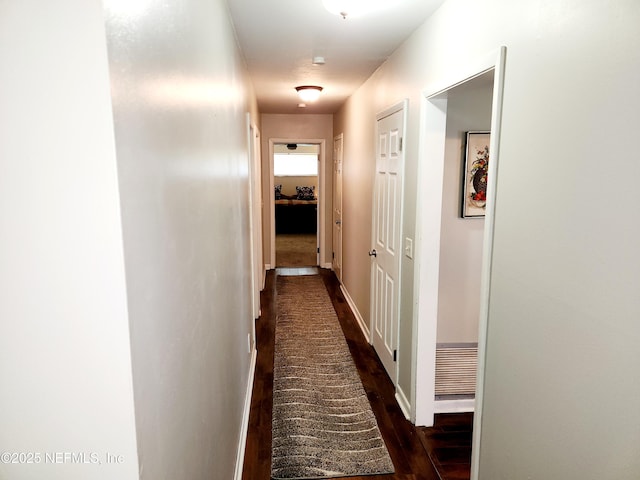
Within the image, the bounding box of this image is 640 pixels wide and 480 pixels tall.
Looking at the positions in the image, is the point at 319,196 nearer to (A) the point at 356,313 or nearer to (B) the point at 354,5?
(A) the point at 356,313

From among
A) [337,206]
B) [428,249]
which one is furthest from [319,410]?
[337,206]

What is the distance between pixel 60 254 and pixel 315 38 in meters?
2.44

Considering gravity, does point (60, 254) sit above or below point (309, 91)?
below

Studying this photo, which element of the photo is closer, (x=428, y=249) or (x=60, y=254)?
(x=60, y=254)

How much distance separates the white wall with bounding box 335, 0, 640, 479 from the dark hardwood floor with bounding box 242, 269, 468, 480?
2.30 feet

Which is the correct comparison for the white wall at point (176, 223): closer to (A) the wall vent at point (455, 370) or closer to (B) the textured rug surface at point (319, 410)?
(B) the textured rug surface at point (319, 410)

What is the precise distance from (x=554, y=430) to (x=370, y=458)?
1347mm

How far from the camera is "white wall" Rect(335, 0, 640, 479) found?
3.34 feet

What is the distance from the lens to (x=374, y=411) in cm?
287

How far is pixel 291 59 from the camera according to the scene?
321cm

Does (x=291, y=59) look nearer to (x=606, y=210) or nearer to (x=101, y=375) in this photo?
(x=606, y=210)

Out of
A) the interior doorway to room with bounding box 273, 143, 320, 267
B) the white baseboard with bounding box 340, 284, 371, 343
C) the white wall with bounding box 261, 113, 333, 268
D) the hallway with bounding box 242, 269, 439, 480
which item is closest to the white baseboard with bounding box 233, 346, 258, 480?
the hallway with bounding box 242, 269, 439, 480

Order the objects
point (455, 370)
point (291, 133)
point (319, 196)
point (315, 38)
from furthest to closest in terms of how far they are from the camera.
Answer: point (319, 196) < point (291, 133) < point (455, 370) < point (315, 38)

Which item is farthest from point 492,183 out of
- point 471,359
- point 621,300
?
point 471,359
